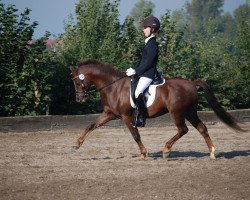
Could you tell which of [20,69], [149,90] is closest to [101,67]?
[149,90]

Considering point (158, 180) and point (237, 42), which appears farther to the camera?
point (237, 42)

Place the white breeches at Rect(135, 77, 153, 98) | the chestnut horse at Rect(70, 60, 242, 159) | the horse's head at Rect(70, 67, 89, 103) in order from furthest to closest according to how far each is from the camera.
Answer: the horse's head at Rect(70, 67, 89, 103) → the chestnut horse at Rect(70, 60, 242, 159) → the white breeches at Rect(135, 77, 153, 98)

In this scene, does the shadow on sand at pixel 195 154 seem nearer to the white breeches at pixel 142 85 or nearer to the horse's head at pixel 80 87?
the white breeches at pixel 142 85

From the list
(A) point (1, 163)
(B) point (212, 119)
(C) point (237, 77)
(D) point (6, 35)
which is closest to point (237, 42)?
(C) point (237, 77)

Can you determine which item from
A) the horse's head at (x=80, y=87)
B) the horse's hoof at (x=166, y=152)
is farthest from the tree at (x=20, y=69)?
the horse's hoof at (x=166, y=152)

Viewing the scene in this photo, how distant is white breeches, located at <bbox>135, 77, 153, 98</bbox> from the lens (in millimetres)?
9711

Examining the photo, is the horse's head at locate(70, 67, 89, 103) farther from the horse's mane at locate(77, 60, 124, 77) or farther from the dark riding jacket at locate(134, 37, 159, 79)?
the dark riding jacket at locate(134, 37, 159, 79)

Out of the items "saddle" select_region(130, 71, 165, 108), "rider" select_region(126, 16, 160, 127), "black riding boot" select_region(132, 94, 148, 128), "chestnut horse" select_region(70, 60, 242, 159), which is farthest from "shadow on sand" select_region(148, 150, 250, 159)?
"saddle" select_region(130, 71, 165, 108)

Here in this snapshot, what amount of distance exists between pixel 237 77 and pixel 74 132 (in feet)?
24.5

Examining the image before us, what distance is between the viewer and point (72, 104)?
51.9ft

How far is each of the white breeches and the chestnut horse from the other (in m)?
0.25

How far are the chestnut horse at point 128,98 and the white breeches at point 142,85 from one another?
250 millimetres

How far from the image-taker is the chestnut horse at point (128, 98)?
9891 millimetres

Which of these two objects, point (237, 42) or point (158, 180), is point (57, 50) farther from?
point (158, 180)
